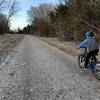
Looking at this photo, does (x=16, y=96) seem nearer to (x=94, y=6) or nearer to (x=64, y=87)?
(x=64, y=87)

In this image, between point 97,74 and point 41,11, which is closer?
point 97,74

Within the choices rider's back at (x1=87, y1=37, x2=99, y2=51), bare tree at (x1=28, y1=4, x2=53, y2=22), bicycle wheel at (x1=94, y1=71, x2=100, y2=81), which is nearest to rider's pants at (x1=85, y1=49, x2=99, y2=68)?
rider's back at (x1=87, y1=37, x2=99, y2=51)

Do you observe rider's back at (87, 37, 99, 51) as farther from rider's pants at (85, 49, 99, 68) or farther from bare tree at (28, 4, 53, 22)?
bare tree at (28, 4, 53, 22)

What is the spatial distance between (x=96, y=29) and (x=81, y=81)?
23330mm

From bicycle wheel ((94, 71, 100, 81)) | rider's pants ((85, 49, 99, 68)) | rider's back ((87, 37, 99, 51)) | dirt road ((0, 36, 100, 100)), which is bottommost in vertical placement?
dirt road ((0, 36, 100, 100))

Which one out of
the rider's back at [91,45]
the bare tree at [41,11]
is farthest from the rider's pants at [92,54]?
the bare tree at [41,11]

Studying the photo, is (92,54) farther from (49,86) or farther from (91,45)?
(49,86)

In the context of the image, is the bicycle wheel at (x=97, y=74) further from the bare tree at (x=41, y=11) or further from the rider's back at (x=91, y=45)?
the bare tree at (x=41, y=11)

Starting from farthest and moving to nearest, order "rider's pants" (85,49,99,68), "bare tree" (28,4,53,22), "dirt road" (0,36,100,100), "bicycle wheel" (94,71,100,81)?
"bare tree" (28,4,53,22) < "rider's pants" (85,49,99,68) < "bicycle wheel" (94,71,100,81) < "dirt road" (0,36,100,100)

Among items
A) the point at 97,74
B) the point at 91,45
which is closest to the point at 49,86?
the point at 97,74

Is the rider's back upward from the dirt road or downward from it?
upward

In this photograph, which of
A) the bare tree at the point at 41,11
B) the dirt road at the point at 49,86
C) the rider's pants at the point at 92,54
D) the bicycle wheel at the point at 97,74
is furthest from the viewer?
the bare tree at the point at 41,11

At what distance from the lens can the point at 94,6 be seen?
32188mm

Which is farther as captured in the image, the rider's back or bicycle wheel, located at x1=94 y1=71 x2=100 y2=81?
the rider's back
